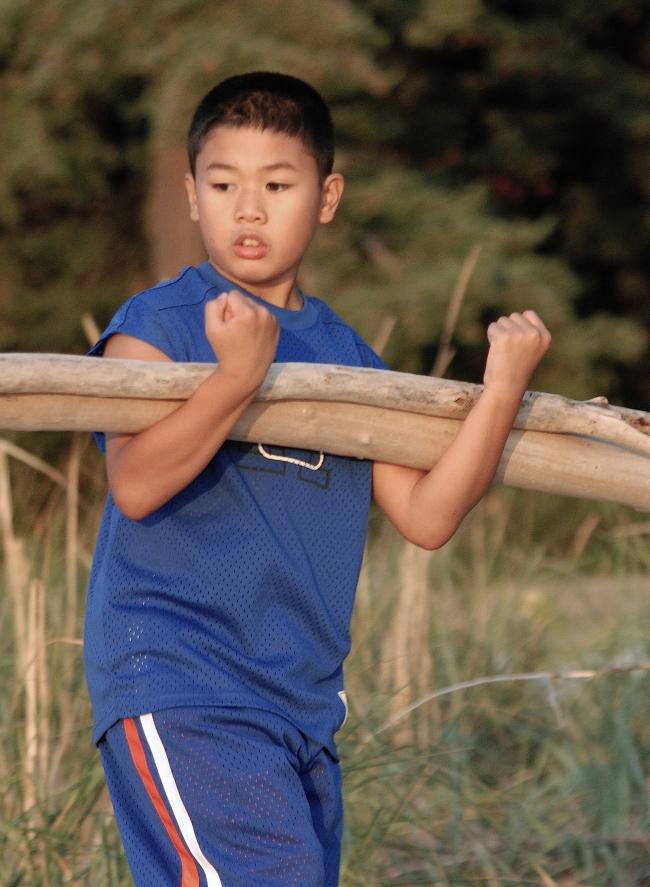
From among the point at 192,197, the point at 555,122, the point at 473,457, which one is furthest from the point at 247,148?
the point at 555,122

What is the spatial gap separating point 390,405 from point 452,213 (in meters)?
5.74

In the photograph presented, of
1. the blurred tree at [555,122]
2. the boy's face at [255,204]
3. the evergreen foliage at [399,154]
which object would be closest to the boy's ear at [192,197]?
the boy's face at [255,204]

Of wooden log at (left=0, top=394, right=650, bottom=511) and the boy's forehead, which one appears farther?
the boy's forehead

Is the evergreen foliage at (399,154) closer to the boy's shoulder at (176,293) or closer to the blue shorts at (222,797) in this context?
the boy's shoulder at (176,293)

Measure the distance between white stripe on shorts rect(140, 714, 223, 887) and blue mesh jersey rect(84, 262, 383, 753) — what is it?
1.2 inches

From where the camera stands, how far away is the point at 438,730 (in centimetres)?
343

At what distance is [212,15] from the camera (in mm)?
6508

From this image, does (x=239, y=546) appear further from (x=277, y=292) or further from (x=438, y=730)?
(x=438, y=730)

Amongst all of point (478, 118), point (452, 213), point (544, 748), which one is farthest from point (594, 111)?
point (544, 748)

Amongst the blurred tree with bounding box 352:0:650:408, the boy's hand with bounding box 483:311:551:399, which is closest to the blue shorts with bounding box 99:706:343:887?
the boy's hand with bounding box 483:311:551:399

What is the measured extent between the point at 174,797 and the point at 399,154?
7.00 m

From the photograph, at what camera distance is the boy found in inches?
72.8

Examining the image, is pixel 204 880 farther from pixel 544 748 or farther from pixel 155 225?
pixel 155 225

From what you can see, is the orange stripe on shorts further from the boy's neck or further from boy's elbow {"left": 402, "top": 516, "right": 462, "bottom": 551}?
the boy's neck
